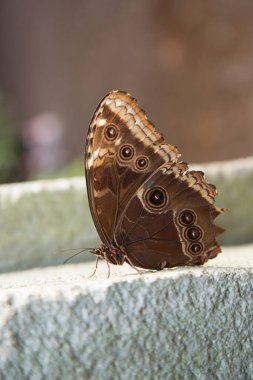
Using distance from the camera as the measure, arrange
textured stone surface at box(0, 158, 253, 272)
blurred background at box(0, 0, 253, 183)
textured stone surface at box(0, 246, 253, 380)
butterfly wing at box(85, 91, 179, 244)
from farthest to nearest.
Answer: blurred background at box(0, 0, 253, 183)
textured stone surface at box(0, 158, 253, 272)
butterfly wing at box(85, 91, 179, 244)
textured stone surface at box(0, 246, 253, 380)

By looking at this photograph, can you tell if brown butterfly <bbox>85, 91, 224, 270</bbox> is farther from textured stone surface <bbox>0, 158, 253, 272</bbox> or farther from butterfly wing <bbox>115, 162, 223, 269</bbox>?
textured stone surface <bbox>0, 158, 253, 272</bbox>

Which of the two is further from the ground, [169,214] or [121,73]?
[121,73]

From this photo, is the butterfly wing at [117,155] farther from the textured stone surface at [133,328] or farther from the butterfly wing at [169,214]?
the textured stone surface at [133,328]

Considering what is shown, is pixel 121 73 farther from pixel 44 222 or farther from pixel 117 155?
pixel 117 155

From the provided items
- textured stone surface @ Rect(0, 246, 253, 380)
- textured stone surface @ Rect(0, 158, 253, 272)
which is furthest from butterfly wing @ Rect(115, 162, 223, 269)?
textured stone surface @ Rect(0, 158, 253, 272)

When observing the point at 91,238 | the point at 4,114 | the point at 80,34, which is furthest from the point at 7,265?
the point at 80,34

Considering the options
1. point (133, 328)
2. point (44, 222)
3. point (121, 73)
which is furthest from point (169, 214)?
point (121, 73)

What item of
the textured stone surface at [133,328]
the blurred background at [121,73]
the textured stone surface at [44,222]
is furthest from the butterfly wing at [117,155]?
the blurred background at [121,73]
